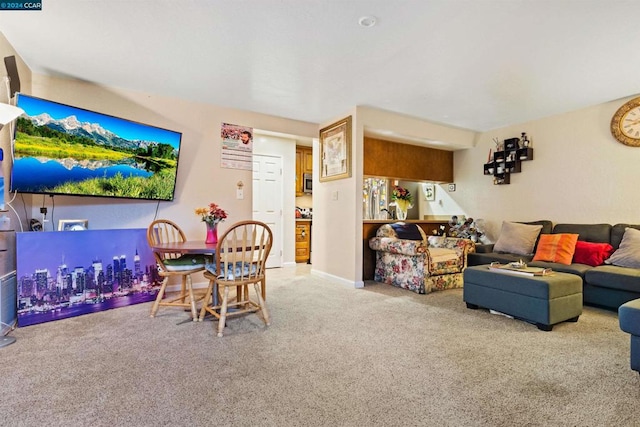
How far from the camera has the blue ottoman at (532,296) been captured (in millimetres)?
2557

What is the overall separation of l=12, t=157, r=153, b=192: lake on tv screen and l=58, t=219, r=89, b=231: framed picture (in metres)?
0.48

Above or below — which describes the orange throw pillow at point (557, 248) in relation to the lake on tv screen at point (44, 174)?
below

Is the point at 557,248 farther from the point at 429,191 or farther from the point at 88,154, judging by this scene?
the point at 88,154

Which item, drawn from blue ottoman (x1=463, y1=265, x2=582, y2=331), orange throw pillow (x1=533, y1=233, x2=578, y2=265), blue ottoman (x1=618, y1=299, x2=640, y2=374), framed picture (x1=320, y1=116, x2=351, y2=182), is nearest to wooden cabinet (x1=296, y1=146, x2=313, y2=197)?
framed picture (x1=320, y1=116, x2=351, y2=182)

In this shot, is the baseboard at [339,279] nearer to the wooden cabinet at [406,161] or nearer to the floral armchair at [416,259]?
the floral armchair at [416,259]

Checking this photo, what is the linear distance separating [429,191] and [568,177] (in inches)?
89.1

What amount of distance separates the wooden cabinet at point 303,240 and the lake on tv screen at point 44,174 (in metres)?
3.52

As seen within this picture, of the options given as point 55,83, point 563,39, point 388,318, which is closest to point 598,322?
point 388,318

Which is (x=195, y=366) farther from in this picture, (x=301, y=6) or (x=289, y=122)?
(x=289, y=122)

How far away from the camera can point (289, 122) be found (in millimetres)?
4746

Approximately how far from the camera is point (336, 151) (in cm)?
454

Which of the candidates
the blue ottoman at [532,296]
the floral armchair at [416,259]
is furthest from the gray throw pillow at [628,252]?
the floral armchair at [416,259]

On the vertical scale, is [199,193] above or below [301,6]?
below

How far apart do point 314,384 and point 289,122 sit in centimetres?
384
